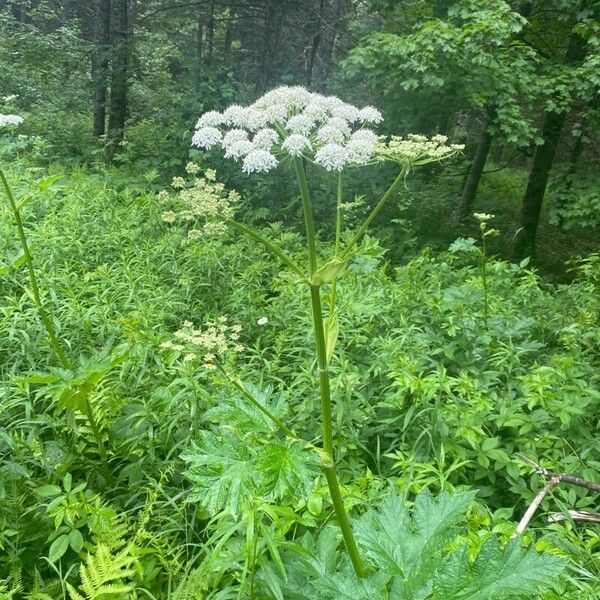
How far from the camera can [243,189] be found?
813cm

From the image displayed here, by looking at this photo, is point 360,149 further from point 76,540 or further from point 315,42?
point 315,42

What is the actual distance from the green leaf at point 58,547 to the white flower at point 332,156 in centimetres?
195

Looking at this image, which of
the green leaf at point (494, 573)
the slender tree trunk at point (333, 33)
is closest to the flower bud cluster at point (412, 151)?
the green leaf at point (494, 573)

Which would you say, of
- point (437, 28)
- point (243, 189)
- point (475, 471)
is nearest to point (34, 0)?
point (243, 189)

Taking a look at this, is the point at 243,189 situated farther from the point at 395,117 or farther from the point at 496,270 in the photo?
the point at 496,270

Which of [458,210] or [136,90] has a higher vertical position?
[136,90]

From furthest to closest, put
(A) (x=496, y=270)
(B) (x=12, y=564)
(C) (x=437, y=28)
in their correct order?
(C) (x=437, y=28)
(A) (x=496, y=270)
(B) (x=12, y=564)

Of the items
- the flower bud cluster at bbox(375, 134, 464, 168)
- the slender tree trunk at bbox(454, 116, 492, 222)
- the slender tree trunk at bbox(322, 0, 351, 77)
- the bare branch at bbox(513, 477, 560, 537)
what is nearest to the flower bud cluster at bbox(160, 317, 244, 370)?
the flower bud cluster at bbox(375, 134, 464, 168)

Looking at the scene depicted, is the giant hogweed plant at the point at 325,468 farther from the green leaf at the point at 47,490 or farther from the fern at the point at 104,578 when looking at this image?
the green leaf at the point at 47,490

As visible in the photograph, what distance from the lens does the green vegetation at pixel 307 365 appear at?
1532mm

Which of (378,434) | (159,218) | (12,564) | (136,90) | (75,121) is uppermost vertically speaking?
(136,90)

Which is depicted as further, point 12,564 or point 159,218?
point 159,218

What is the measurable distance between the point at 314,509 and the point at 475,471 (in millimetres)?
1063

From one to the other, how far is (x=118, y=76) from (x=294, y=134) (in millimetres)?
10105
